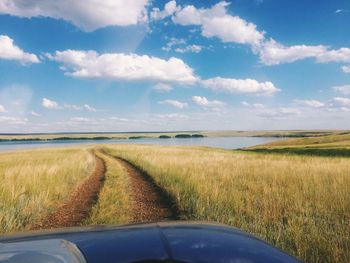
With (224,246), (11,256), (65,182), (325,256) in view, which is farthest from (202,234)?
(65,182)

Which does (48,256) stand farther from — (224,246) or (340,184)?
(340,184)

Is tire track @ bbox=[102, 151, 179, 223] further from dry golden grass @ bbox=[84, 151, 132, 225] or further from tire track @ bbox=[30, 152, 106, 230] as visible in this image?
tire track @ bbox=[30, 152, 106, 230]

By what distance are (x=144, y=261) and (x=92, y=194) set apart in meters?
11.5

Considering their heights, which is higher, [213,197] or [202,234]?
[202,234]

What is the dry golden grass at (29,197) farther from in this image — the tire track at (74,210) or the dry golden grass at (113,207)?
the dry golden grass at (113,207)

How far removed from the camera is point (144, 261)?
142cm

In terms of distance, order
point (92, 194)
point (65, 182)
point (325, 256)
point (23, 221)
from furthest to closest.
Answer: point (65, 182), point (92, 194), point (23, 221), point (325, 256)

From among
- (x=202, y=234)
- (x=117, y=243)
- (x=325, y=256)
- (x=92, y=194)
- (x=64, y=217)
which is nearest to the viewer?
(x=117, y=243)

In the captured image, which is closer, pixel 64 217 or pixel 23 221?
pixel 23 221

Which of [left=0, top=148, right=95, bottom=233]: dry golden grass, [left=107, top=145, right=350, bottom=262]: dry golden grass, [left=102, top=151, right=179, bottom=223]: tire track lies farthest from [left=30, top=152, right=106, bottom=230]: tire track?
[left=107, top=145, right=350, bottom=262]: dry golden grass

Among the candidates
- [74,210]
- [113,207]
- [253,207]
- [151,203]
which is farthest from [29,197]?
[253,207]

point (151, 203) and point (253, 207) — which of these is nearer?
point (253, 207)

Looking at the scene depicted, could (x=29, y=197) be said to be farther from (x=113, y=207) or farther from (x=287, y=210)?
(x=287, y=210)

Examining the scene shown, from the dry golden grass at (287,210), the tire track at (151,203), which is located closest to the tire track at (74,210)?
the tire track at (151,203)
